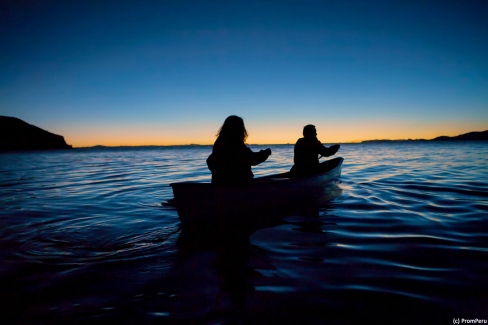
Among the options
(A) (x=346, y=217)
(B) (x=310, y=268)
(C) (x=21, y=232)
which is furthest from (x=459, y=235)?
(C) (x=21, y=232)

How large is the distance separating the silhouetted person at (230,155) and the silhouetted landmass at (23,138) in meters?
153

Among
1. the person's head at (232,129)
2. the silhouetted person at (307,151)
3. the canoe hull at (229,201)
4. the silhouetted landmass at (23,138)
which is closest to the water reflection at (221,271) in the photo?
the canoe hull at (229,201)

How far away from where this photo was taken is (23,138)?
4724 inches

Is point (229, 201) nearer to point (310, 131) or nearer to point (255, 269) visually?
point (255, 269)

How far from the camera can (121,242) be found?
457 centimetres

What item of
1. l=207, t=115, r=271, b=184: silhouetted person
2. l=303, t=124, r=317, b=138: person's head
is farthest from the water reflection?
l=303, t=124, r=317, b=138: person's head

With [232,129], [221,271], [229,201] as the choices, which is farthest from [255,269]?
[232,129]

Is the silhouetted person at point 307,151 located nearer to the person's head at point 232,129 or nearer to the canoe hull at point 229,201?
the canoe hull at point 229,201

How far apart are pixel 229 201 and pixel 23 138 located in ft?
520

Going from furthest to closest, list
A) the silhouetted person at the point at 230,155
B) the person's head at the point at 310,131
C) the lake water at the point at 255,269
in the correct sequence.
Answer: the person's head at the point at 310,131 < the silhouetted person at the point at 230,155 < the lake water at the point at 255,269

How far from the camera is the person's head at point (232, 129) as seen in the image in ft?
17.1

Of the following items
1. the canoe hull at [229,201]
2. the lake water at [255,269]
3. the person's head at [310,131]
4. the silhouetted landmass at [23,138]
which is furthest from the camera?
the silhouetted landmass at [23,138]

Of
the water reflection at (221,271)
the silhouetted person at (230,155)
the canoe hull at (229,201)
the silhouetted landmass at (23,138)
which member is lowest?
the water reflection at (221,271)

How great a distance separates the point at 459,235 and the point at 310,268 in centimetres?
314
